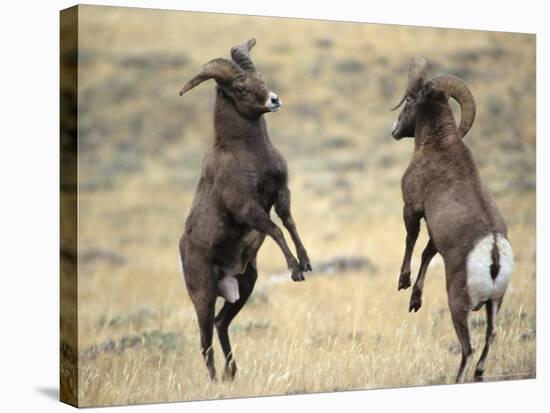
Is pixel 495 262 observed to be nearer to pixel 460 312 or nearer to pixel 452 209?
pixel 460 312

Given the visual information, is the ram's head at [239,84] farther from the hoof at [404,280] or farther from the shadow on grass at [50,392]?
the shadow on grass at [50,392]

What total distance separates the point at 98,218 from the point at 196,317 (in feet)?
4.95

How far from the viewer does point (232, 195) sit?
12359mm

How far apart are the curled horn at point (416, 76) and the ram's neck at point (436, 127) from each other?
0.89 feet

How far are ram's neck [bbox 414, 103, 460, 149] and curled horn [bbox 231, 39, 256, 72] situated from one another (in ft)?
6.43

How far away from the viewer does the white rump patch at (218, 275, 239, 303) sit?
500 inches

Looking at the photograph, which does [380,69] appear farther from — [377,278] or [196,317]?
[196,317]

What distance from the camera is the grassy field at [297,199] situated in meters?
12.3

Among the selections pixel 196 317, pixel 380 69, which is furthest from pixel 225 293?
pixel 380 69

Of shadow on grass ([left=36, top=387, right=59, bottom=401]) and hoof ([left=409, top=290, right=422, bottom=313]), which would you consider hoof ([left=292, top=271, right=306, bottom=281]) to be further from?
shadow on grass ([left=36, top=387, right=59, bottom=401])

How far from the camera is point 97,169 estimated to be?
12125mm

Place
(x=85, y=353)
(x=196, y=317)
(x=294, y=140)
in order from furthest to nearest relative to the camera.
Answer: (x=294, y=140) → (x=196, y=317) → (x=85, y=353)

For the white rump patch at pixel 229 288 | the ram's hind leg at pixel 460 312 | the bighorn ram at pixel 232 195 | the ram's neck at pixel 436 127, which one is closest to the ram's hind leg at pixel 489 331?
the ram's hind leg at pixel 460 312

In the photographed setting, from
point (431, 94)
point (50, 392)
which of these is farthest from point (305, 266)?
point (50, 392)
